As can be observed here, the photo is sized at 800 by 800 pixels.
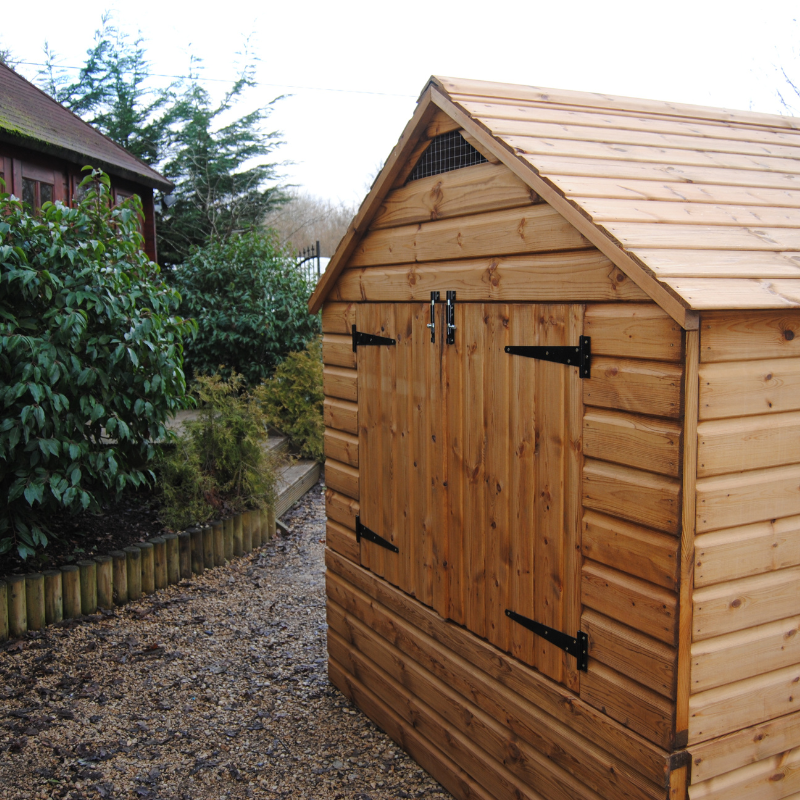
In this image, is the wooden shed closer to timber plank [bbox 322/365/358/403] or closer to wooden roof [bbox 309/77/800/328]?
wooden roof [bbox 309/77/800/328]

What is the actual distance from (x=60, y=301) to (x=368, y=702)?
3.19 m

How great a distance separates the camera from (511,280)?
2.79m

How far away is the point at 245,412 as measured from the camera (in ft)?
22.7

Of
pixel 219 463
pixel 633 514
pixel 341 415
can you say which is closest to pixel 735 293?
pixel 633 514

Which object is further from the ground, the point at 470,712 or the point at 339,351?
the point at 339,351

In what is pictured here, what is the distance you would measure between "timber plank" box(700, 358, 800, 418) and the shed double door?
0.47m

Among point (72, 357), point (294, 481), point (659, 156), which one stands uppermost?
point (659, 156)

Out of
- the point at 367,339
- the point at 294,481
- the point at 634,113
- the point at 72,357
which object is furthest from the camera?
the point at 294,481

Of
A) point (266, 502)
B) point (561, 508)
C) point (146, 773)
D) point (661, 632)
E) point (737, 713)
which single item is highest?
point (561, 508)

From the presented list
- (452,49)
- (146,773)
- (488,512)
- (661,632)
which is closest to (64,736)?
(146,773)

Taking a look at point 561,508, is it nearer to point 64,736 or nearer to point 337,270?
point 337,270

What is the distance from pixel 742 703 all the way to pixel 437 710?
1.50 m

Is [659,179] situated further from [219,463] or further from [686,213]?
A: [219,463]

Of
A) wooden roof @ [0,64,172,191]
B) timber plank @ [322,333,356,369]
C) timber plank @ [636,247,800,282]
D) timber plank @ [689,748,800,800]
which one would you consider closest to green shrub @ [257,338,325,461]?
wooden roof @ [0,64,172,191]
